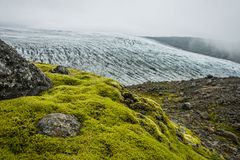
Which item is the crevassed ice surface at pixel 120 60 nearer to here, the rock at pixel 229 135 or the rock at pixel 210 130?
the rock at pixel 210 130

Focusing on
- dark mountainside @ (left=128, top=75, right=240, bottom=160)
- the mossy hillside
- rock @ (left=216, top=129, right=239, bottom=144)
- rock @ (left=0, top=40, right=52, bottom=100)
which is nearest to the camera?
the mossy hillside

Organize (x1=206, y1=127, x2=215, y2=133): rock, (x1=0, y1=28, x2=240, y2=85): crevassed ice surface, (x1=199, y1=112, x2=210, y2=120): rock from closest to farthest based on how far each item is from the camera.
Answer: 1. (x1=206, y1=127, x2=215, y2=133): rock
2. (x1=199, y1=112, x2=210, y2=120): rock
3. (x1=0, y1=28, x2=240, y2=85): crevassed ice surface

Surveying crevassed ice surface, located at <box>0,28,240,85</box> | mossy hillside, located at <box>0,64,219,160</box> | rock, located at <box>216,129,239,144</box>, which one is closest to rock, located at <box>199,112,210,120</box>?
rock, located at <box>216,129,239,144</box>

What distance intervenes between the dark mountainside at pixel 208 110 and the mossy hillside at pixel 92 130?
9520 millimetres

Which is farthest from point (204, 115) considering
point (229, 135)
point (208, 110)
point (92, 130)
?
point (92, 130)

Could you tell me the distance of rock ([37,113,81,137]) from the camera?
10.5m

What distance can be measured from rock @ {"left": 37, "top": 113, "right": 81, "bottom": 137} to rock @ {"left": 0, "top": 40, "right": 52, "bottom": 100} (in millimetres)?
2874

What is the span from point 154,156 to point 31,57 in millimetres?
72342

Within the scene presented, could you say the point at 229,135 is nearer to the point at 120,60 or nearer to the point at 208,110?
the point at 208,110

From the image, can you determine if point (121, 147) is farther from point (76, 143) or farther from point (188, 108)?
point (188, 108)

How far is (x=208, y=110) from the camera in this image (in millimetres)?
38438

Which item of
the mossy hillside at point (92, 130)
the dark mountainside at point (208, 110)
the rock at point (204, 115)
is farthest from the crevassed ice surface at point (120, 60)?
the mossy hillside at point (92, 130)

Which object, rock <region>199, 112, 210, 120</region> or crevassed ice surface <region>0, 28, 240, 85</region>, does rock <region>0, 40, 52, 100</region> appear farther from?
crevassed ice surface <region>0, 28, 240, 85</region>

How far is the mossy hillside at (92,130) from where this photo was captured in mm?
9719
